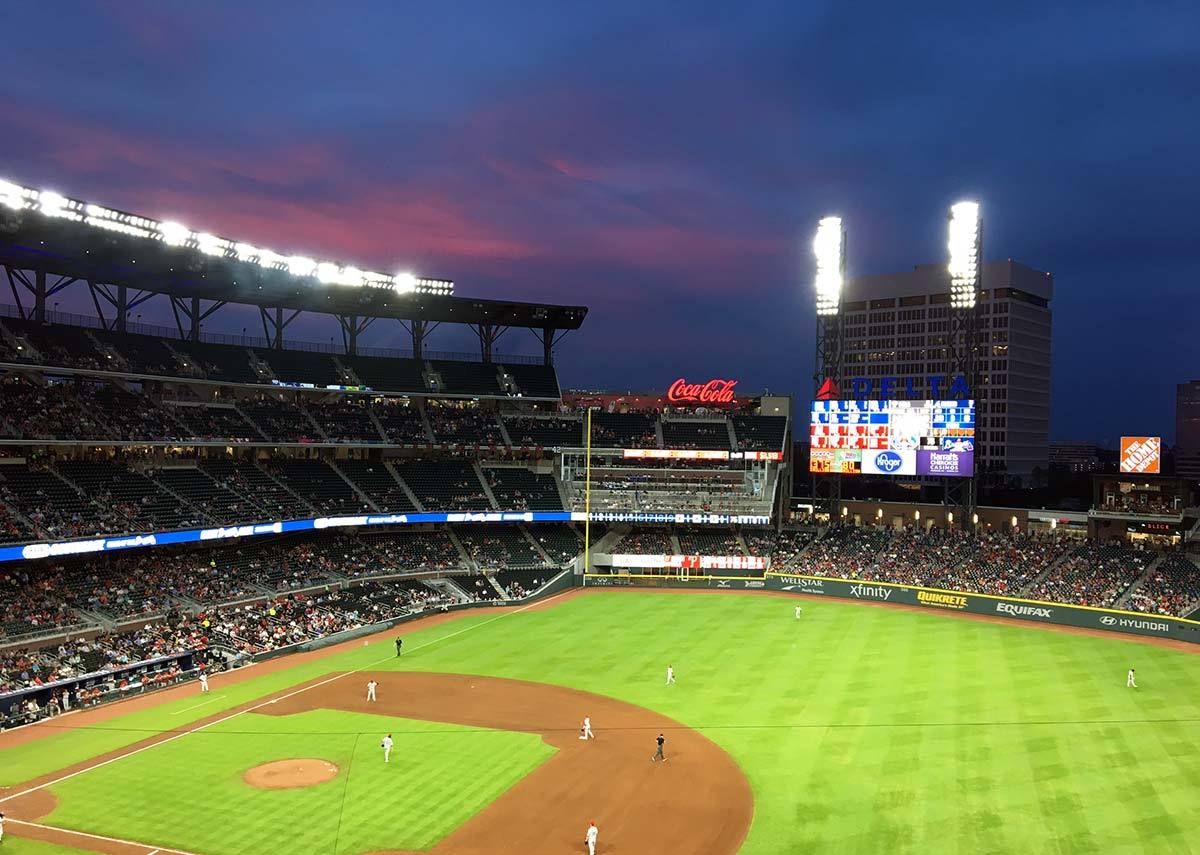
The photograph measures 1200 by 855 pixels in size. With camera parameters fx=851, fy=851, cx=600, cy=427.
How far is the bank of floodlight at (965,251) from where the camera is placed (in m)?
64.4

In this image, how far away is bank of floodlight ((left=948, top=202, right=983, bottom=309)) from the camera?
6444cm

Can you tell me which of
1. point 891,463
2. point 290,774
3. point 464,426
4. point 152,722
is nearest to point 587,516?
point 464,426

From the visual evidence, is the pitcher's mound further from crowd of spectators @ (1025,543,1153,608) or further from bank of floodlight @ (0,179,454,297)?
crowd of spectators @ (1025,543,1153,608)

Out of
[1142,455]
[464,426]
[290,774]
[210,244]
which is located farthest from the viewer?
[464,426]

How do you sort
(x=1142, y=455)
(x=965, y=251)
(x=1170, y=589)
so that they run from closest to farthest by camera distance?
(x=1170, y=589), (x=1142, y=455), (x=965, y=251)

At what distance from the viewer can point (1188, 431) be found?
15062cm

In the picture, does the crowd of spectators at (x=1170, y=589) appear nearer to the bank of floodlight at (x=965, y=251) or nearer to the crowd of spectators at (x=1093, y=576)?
the crowd of spectators at (x=1093, y=576)

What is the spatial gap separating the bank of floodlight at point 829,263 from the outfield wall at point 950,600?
23.3 metres

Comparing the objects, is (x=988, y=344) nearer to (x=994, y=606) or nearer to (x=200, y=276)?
(x=994, y=606)

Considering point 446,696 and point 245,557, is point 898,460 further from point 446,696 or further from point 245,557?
point 245,557

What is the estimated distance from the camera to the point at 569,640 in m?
47.4

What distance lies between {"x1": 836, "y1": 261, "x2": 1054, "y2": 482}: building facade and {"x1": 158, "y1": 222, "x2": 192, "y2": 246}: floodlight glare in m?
108

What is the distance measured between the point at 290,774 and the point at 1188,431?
16849cm

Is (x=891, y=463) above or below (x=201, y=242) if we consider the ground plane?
below
